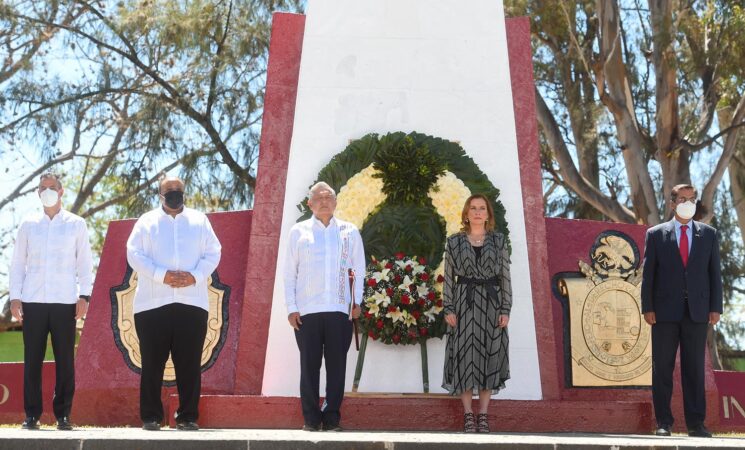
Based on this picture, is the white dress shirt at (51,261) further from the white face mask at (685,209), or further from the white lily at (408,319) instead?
the white face mask at (685,209)

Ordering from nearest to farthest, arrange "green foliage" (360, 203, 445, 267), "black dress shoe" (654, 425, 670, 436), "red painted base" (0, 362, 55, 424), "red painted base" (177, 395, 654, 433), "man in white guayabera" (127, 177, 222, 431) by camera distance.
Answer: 1. "man in white guayabera" (127, 177, 222, 431)
2. "black dress shoe" (654, 425, 670, 436)
3. "red painted base" (177, 395, 654, 433)
4. "green foliage" (360, 203, 445, 267)
5. "red painted base" (0, 362, 55, 424)

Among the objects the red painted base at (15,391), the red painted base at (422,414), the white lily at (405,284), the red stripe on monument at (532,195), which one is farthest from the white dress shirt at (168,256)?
the red painted base at (15,391)

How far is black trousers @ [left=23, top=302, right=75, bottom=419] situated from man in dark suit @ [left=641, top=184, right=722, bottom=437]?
11.4 feet

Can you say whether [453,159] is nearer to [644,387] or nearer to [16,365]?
[644,387]

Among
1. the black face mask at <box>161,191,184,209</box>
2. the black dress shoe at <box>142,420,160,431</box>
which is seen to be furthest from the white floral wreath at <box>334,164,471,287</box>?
the black dress shoe at <box>142,420,160,431</box>

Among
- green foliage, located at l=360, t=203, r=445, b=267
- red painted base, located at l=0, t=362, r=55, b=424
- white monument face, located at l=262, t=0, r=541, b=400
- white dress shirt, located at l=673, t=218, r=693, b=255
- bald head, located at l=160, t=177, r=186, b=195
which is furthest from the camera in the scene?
red painted base, located at l=0, t=362, r=55, b=424

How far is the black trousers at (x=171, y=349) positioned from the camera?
236 inches

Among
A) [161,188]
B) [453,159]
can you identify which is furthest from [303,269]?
[453,159]

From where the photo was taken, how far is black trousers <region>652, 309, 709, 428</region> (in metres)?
6.51

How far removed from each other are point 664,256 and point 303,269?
2249 millimetres

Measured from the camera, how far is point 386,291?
7.64m

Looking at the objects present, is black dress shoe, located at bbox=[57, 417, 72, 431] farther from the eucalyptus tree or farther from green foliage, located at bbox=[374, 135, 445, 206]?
the eucalyptus tree

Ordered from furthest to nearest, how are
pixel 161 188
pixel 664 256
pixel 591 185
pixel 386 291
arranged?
pixel 591 185, pixel 386 291, pixel 664 256, pixel 161 188

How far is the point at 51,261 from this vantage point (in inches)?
243
